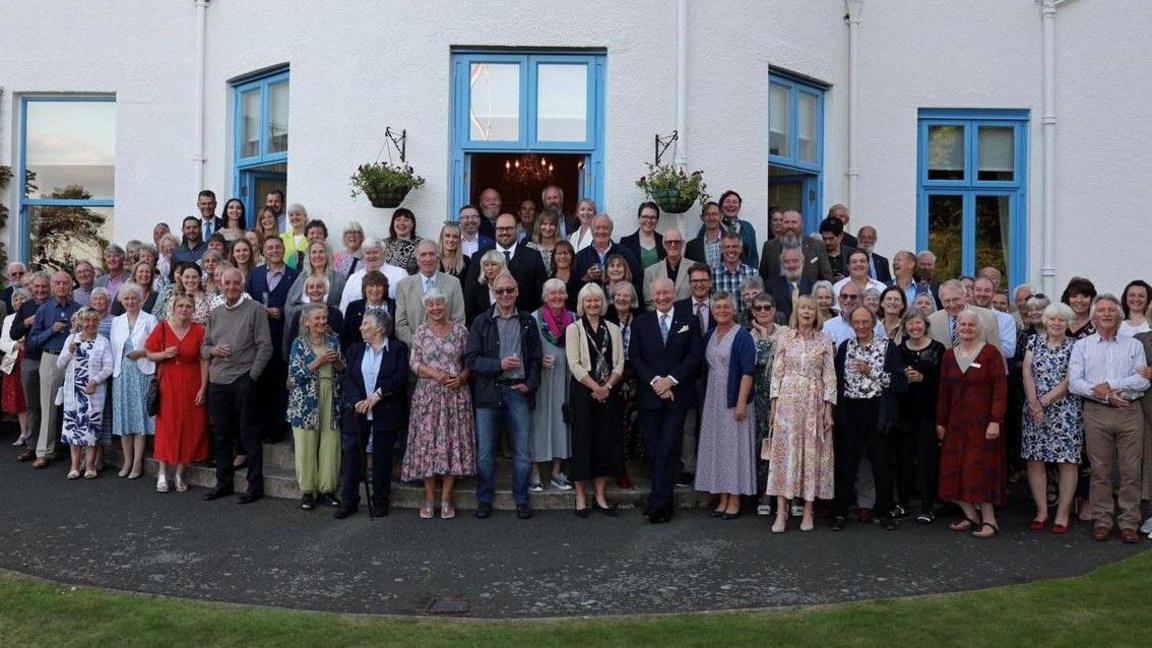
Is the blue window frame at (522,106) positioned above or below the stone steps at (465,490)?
above

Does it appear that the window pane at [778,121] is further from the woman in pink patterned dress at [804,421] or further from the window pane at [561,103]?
the woman in pink patterned dress at [804,421]

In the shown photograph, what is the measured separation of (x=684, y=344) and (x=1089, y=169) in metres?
6.89

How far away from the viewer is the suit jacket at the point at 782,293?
855 cm

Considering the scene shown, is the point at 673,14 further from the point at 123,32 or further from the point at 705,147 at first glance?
the point at 123,32

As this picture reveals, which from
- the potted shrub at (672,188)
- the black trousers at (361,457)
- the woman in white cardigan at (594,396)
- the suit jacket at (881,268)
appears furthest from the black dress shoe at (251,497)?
the suit jacket at (881,268)

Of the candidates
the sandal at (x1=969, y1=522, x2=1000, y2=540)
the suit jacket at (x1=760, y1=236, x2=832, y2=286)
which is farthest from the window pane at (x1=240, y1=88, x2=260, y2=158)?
the sandal at (x1=969, y1=522, x2=1000, y2=540)

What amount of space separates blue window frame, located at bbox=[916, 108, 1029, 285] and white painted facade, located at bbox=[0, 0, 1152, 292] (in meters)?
0.17

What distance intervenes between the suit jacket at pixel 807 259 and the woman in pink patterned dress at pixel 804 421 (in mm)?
2064

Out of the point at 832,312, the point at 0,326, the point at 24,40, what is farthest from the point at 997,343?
the point at 24,40

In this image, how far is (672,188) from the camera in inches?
365

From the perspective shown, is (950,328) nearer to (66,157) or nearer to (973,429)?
(973,429)

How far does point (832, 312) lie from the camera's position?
844 cm

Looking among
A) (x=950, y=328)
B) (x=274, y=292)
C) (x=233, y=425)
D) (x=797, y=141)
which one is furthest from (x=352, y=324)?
(x=797, y=141)

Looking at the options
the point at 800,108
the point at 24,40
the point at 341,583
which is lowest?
the point at 341,583
